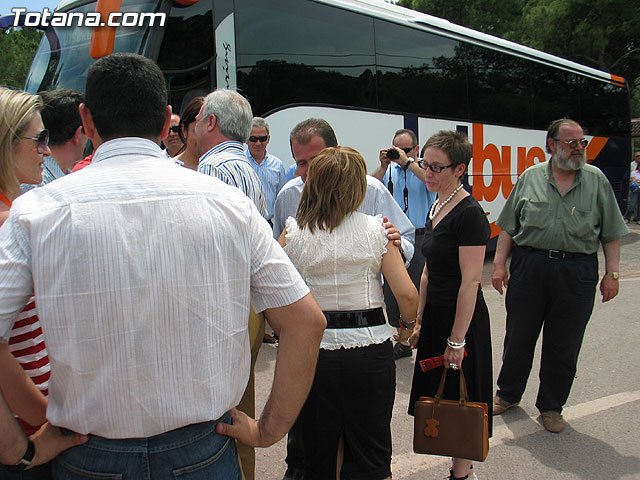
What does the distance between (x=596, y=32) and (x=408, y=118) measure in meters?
18.5

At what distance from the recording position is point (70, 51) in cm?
586

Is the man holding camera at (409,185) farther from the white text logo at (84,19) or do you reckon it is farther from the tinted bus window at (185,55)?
the white text logo at (84,19)

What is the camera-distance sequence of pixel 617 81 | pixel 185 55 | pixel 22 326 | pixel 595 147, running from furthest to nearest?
pixel 617 81 → pixel 595 147 → pixel 185 55 → pixel 22 326

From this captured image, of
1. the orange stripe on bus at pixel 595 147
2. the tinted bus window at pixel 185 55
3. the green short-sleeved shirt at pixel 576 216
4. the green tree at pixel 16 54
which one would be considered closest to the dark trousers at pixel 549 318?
the green short-sleeved shirt at pixel 576 216

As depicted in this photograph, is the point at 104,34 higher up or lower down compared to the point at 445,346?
higher up

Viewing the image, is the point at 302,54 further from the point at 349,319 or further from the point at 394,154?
the point at 349,319

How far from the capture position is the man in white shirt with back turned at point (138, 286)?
49.3 inches

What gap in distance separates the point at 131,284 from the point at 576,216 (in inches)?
128

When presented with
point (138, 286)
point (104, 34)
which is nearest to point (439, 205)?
point (138, 286)

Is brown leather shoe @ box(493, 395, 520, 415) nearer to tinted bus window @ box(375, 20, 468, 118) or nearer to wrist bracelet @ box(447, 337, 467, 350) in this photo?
wrist bracelet @ box(447, 337, 467, 350)

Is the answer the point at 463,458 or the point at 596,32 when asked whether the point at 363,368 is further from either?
the point at 596,32

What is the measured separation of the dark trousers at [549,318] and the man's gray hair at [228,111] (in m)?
2.25

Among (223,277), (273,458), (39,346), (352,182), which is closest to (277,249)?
(223,277)

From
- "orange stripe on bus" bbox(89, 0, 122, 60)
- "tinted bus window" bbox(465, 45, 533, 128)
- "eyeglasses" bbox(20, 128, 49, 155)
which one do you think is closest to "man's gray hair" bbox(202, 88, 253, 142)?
"eyeglasses" bbox(20, 128, 49, 155)
